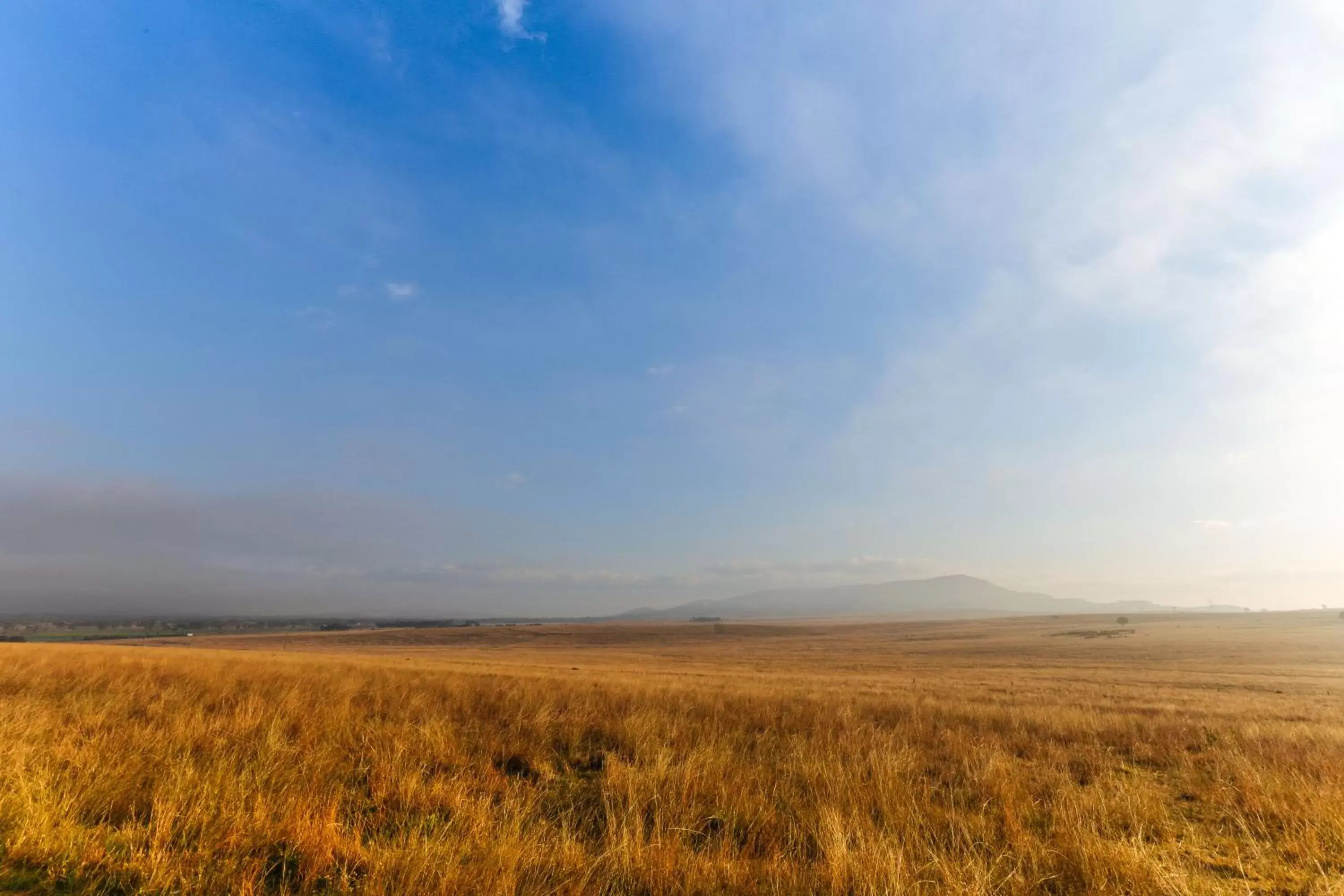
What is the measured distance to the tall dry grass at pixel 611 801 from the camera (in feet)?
13.3

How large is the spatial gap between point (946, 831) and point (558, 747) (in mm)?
4877

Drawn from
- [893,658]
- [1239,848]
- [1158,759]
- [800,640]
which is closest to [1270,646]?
[893,658]

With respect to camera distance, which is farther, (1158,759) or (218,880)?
(1158,759)

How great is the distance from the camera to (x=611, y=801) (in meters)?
6.01

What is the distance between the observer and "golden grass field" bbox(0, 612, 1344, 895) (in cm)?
409

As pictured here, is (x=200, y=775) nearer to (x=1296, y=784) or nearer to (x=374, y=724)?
(x=374, y=724)

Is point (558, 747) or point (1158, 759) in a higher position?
point (558, 747)

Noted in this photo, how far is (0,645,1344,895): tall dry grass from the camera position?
406 centimetres

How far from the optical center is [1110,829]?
224 inches

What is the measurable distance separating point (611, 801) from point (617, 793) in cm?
14

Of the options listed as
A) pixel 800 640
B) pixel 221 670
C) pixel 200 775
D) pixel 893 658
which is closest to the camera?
pixel 200 775

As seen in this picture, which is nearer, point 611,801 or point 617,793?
point 611,801

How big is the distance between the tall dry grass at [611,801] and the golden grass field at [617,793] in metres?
0.03

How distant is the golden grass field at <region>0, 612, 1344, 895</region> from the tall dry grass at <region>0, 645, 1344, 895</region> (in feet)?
0.10
